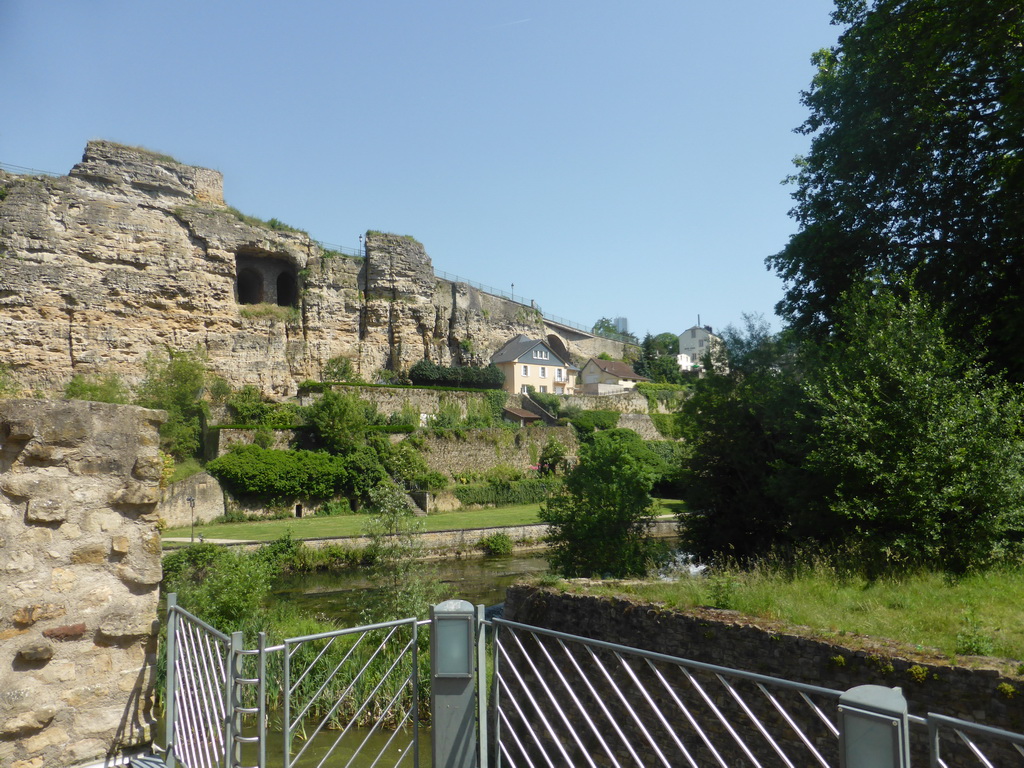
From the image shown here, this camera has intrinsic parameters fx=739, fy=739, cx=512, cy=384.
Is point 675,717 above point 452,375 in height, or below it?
below

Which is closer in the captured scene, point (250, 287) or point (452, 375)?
point (250, 287)

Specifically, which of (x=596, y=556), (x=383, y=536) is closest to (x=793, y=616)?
(x=596, y=556)

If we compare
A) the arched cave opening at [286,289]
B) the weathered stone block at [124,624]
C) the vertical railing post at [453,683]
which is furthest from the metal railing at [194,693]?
the arched cave opening at [286,289]

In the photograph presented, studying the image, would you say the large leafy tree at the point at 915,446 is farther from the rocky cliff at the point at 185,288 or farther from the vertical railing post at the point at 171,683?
the rocky cliff at the point at 185,288

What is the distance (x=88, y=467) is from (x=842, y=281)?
15.5 meters

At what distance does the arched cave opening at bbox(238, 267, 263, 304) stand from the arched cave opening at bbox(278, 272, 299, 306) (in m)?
1.69

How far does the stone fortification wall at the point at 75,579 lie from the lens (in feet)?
15.4

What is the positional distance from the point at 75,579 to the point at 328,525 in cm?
2701

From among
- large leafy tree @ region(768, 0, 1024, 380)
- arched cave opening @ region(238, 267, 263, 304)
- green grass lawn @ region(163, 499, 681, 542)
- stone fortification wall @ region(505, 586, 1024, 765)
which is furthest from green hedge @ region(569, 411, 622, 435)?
stone fortification wall @ region(505, 586, 1024, 765)

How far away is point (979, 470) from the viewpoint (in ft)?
35.9

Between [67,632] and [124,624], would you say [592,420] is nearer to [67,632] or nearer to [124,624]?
[124,624]

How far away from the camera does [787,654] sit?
8.12m

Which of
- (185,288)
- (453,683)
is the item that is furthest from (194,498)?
(453,683)

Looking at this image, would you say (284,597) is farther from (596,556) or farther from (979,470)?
(979,470)
